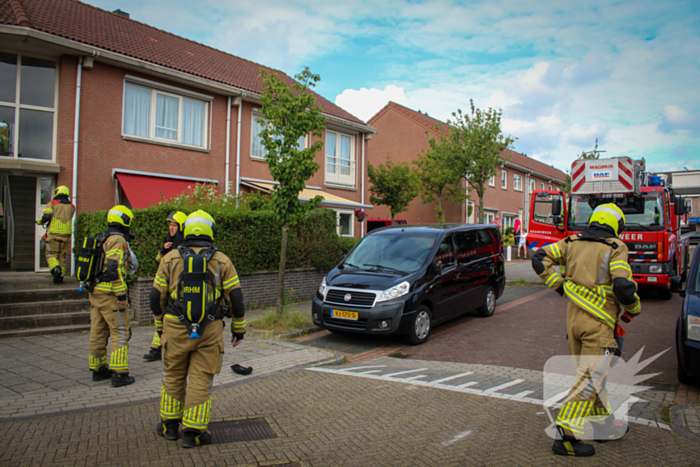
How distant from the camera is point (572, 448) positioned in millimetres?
3613

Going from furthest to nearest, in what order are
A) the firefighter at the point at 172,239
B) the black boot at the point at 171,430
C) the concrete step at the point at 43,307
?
the concrete step at the point at 43,307 → the firefighter at the point at 172,239 → the black boot at the point at 171,430

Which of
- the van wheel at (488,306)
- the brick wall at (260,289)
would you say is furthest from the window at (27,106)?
the van wheel at (488,306)

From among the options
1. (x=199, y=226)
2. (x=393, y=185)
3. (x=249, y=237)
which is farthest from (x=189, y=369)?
(x=393, y=185)

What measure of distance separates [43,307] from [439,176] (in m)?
20.2

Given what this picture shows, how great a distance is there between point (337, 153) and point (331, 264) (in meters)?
9.00

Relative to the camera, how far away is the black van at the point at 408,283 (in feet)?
24.4

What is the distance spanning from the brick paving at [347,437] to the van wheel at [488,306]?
16.7 ft

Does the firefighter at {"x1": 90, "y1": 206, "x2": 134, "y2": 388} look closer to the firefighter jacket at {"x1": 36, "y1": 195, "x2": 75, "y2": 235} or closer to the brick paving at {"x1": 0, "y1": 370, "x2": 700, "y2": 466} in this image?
the brick paving at {"x1": 0, "y1": 370, "x2": 700, "y2": 466}

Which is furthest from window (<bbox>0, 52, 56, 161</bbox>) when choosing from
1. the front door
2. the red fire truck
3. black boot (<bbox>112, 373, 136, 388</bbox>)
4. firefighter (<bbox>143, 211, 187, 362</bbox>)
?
the red fire truck

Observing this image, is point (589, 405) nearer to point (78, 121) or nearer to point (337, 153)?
point (78, 121)

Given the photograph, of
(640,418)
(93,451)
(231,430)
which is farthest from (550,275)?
(93,451)

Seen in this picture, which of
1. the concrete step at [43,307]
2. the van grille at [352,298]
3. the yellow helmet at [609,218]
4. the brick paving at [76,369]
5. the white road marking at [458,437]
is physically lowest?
the brick paving at [76,369]

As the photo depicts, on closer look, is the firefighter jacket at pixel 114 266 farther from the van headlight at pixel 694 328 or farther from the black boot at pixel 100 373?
the van headlight at pixel 694 328

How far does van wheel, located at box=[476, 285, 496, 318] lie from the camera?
32.5 feet
